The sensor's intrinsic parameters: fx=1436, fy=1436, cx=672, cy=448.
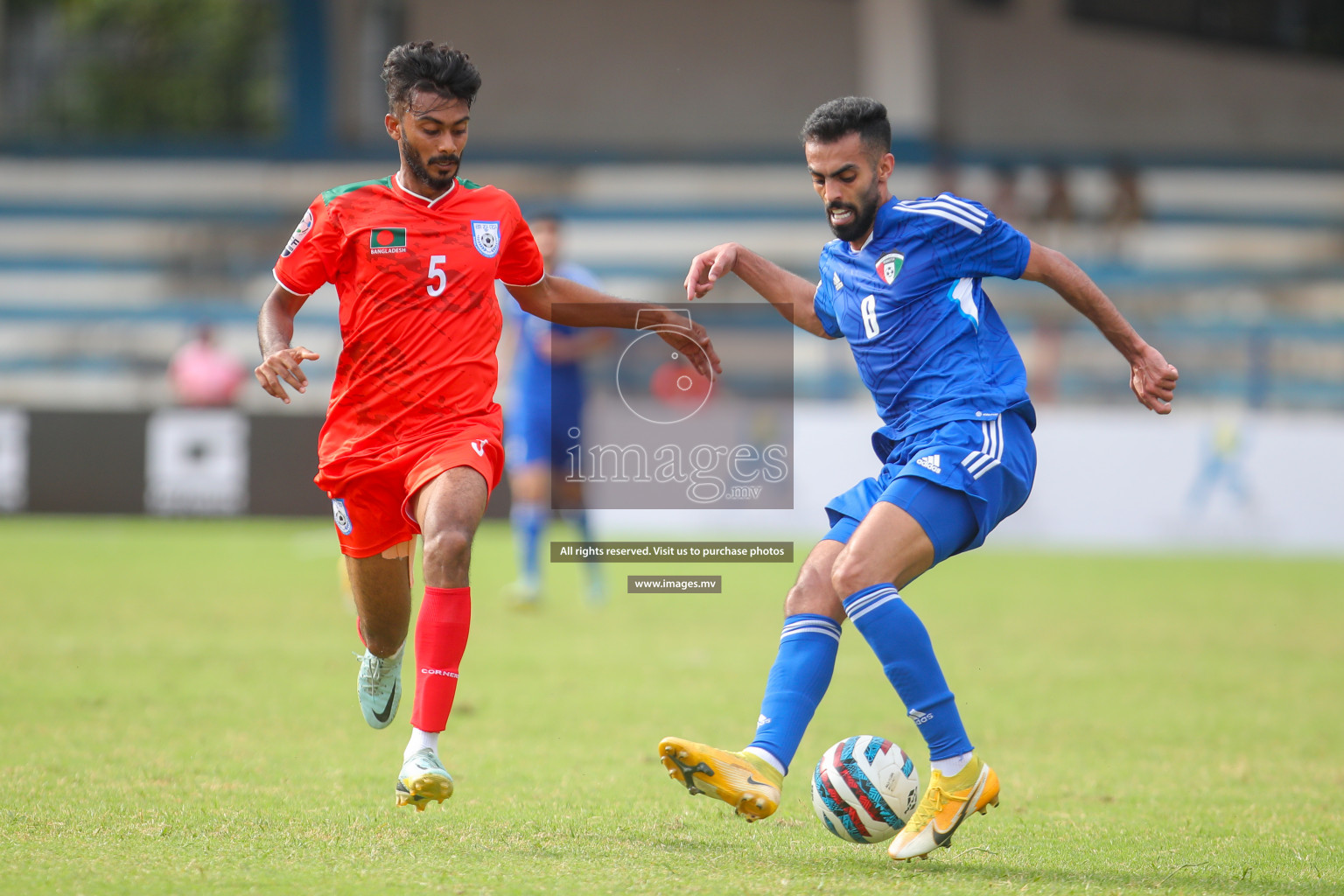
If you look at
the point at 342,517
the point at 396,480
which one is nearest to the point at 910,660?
the point at 396,480

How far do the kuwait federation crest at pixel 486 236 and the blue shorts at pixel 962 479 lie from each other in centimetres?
143

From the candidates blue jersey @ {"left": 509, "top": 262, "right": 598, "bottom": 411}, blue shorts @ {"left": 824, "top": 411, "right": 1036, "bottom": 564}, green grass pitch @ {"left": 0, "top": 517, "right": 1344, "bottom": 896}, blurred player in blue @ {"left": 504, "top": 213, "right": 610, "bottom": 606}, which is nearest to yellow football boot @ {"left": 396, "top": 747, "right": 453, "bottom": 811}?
green grass pitch @ {"left": 0, "top": 517, "right": 1344, "bottom": 896}

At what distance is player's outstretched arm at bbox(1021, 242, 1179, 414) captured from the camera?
4.21 meters

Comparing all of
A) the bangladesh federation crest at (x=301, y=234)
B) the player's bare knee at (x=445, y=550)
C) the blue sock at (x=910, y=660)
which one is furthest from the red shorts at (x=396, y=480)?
the blue sock at (x=910, y=660)

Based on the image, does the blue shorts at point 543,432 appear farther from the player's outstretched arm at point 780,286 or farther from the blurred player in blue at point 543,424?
the player's outstretched arm at point 780,286

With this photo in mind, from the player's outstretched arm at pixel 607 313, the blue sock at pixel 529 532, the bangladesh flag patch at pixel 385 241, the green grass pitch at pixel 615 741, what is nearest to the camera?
the green grass pitch at pixel 615 741

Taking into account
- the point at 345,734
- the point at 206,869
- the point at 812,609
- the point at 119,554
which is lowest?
the point at 119,554

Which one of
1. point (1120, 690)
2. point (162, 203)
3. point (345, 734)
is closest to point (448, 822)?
point (345, 734)

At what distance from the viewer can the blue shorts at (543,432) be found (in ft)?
33.3

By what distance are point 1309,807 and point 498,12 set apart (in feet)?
71.9

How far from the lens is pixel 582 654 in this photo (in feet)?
25.9

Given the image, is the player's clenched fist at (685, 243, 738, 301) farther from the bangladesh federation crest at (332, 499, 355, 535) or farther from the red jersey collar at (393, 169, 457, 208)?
the bangladesh federation crest at (332, 499, 355, 535)

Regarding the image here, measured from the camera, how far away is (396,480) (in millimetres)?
4449

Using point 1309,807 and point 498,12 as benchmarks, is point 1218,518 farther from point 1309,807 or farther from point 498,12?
point 498,12
